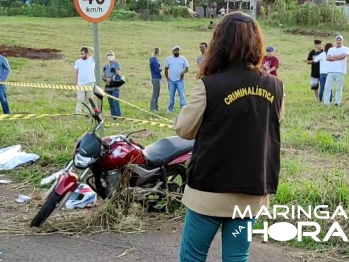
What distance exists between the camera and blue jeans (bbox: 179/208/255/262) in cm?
346

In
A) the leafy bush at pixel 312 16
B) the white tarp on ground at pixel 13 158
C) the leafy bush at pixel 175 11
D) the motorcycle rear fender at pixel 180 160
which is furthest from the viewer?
the leafy bush at pixel 175 11

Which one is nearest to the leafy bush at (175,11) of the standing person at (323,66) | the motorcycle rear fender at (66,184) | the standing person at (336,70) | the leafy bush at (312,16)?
the leafy bush at (312,16)

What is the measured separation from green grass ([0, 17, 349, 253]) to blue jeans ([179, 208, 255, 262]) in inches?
76.4

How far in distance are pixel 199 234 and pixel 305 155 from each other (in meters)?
5.61

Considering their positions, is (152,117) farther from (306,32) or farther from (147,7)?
(147,7)

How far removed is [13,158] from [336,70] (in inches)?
362

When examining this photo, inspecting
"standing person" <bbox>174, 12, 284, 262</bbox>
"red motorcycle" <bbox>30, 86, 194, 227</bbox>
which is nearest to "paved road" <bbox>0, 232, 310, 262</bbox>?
"red motorcycle" <bbox>30, 86, 194, 227</bbox>

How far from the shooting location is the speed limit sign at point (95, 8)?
25.3ft

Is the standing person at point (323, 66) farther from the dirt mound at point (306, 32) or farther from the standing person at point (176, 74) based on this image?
the dirt mound at point (306, 32)

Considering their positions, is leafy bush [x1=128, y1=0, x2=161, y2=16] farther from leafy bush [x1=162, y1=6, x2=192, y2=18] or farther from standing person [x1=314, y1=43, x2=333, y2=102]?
standing person [x1=314, y1=43, x2=333, y2=102]

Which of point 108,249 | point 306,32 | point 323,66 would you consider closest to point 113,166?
point 108,249

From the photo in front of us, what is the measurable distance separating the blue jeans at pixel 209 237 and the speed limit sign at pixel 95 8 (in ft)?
15.3

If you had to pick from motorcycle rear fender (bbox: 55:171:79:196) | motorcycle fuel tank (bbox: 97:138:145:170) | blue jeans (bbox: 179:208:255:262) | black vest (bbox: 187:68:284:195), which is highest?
black vest (bbox: 187:68:284:195)

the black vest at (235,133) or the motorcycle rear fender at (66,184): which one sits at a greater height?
the black vest at (235,133)
